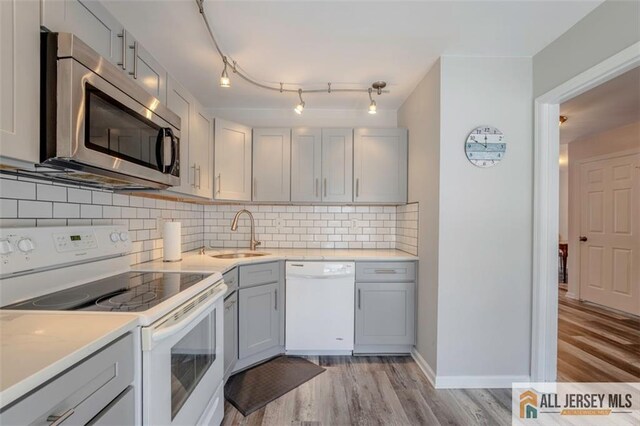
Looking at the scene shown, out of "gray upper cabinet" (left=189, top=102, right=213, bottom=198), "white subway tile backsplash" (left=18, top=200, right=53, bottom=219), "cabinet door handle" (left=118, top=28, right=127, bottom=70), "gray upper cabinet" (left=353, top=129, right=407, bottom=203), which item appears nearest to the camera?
"white subway tile backsplash" (left=18, top=200, right=53, bottom=219)

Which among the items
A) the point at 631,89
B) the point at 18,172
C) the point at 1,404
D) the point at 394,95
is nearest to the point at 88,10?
the point at 18,172

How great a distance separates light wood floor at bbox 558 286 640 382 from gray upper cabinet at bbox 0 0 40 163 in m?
3.37

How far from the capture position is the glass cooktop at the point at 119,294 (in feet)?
3.57

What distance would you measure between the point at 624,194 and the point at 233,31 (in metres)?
4.90

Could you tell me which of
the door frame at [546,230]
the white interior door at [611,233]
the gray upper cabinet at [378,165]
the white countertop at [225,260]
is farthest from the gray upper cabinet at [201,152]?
the white interior door at [611,233]

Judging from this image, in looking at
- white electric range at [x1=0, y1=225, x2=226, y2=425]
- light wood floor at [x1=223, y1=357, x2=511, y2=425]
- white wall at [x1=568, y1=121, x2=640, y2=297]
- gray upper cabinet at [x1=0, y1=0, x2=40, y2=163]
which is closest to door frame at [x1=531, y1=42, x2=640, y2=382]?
light wood floor at [x1=223, y1=357, x2=511, y2=425]

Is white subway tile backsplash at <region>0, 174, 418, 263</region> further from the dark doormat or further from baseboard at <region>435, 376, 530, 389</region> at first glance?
the dark doormat

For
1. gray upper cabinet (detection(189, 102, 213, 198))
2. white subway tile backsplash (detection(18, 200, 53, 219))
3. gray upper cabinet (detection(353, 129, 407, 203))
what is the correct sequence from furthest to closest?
gray upper cabinet (detection(353, 129, 407, 203)), gray upper cabinet (detection(189, 102, 213, 198)), white subway tile backsplash (detection(18, 200, 53, 219))

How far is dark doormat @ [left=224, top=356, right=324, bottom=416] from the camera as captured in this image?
1.97 metres

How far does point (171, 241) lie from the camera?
2.21 meters

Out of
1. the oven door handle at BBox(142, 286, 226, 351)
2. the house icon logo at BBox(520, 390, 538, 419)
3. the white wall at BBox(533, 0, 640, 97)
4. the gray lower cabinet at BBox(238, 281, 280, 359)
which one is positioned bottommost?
the house icon logo at BBox(520, 390, 538, 419)

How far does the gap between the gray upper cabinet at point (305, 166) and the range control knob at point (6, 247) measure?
2021mm

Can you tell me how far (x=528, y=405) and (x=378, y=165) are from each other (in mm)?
2121

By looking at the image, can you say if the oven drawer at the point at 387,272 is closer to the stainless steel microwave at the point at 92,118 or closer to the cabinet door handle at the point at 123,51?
the stainless steel microwave at the point at 92,118
